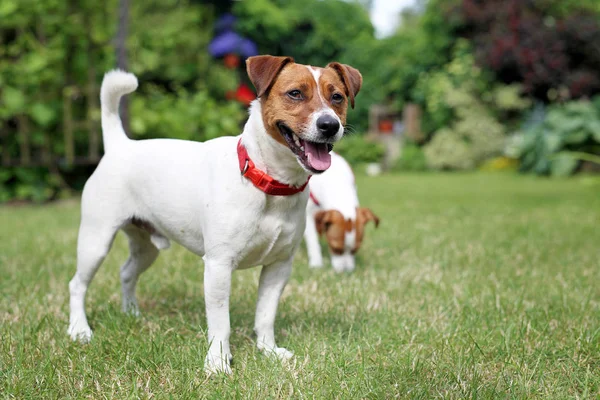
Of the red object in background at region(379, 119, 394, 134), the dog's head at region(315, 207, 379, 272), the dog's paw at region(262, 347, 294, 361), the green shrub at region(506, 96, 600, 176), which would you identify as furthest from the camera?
the red object in background at region(379, 119, 394, 134)

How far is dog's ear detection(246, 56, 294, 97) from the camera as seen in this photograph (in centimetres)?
241

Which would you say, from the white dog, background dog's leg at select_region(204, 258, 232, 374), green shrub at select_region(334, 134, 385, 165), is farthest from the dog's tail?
green shrub at select_region(334, 134, 385, 165)

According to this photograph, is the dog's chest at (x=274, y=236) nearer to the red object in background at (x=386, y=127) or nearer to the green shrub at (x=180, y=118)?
the green shrub at (x=180, y=118)

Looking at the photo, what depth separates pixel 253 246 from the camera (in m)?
2.48

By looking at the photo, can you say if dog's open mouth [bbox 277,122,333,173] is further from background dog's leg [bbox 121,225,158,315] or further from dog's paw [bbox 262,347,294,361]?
background dog's leg [bbox 121,225,158,315]

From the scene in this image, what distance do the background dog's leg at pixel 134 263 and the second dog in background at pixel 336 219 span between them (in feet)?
5.02

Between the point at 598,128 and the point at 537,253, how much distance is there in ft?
30.1

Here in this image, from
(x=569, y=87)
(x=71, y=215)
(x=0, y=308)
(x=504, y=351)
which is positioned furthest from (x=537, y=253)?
(x=569, y=87)

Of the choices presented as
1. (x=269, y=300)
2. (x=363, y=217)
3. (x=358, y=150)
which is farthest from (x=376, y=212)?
(x=358, y=150)

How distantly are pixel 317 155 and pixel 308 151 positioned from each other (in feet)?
0.13

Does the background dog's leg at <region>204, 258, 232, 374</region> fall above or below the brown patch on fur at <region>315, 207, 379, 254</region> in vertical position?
above

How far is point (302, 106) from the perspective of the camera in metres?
2.35

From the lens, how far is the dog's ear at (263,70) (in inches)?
95.0

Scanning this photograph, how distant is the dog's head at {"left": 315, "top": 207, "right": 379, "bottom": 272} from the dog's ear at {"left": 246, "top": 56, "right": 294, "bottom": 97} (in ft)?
6.95
